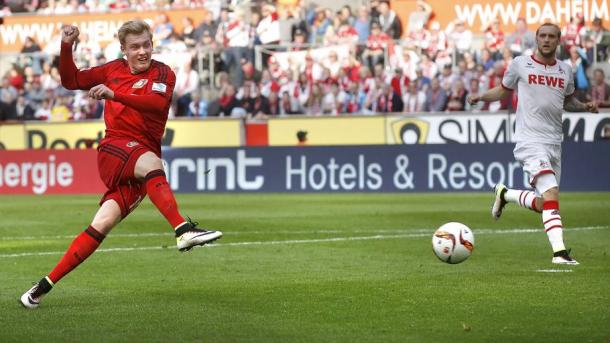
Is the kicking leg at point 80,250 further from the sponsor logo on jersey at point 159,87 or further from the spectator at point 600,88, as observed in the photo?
the spectator at point 600,88

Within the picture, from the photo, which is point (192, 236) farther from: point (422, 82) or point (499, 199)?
point (422, 82)

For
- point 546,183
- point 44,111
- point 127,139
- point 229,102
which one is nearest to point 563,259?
point 546,183

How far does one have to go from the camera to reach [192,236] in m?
8.88

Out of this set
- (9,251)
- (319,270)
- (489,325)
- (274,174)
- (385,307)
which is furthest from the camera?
(274,174)

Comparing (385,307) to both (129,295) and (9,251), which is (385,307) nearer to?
(129,295)

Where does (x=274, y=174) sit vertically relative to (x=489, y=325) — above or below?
below

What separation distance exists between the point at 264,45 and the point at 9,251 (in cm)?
1786

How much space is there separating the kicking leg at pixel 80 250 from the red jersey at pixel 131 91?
→ 57 cm

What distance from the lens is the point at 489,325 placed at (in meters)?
8.09

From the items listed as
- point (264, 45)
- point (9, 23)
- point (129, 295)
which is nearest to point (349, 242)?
point (129, 295)

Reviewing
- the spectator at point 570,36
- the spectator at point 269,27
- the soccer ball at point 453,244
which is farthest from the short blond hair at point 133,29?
the spectator at point 269,27

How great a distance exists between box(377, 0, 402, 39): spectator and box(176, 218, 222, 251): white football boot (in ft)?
72.1

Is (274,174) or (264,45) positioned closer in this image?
(274,174)

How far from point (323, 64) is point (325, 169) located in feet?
15.1
